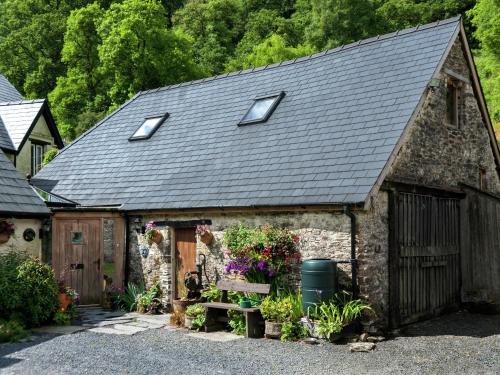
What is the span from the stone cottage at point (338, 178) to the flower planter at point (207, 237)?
0.13 metres

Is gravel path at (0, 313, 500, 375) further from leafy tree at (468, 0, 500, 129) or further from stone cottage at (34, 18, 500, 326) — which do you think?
leafy tree at (468, 0, 500, 129)

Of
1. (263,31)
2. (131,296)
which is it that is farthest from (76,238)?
(263,31)

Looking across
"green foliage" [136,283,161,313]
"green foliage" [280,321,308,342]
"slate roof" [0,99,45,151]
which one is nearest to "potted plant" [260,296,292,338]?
"green foliage" [280,321,308,342]

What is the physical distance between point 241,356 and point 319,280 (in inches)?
80.2

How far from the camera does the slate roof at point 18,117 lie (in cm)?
1935

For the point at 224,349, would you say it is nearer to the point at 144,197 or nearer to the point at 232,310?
the point at 232,310

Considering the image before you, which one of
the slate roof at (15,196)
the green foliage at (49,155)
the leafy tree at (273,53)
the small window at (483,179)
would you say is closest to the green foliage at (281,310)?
the slate roof at (15,196)

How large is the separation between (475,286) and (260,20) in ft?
127

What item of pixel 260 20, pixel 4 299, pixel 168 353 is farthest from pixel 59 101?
pixel 168 353

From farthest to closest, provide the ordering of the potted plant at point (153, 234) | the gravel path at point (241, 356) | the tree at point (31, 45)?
the tree at point (31, 45) < the potted plant at point (153, 234) < the gravel path at point (241, 356)

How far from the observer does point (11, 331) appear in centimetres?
962

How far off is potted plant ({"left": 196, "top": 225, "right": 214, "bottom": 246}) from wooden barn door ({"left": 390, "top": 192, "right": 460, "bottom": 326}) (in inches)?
153

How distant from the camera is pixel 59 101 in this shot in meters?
37.2

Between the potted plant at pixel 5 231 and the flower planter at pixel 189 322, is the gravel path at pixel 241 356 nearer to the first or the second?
the flower planter at pixel 189 322
